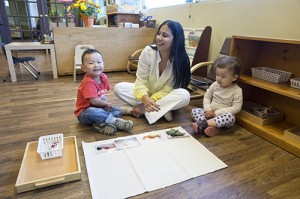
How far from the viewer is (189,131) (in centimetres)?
160

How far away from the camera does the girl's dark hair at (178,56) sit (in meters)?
1.62

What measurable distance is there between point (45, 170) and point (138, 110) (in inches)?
34.8

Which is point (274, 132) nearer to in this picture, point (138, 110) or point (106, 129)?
point (138, 110)

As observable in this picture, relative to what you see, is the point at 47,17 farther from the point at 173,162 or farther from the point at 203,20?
the point at 173,162

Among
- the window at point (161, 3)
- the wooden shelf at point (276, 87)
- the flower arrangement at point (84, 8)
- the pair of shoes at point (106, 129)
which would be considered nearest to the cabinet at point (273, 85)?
the wooden shelf at point (276, 87)

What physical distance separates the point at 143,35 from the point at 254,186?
9.43ft

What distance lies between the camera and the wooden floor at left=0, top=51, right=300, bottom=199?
1.02 m

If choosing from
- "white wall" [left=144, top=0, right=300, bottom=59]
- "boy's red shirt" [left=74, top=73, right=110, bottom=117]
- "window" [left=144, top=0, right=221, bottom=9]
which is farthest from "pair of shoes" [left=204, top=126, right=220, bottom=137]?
"window" [left=144, top=0, right=221, bottom=9]

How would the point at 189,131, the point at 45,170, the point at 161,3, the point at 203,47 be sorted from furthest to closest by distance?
the point at 161,3, the point at 203,47, the point at 189,131, the point at 45,170

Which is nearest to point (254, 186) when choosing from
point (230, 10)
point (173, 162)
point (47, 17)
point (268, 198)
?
point (268, 198)

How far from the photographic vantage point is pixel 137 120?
1.77 meters

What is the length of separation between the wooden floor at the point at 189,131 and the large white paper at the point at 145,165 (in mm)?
45

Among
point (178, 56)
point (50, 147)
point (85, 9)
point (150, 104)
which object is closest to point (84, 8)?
point (85, 9)

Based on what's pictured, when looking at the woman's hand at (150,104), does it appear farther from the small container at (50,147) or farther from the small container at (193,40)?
the small container at (193,40)
